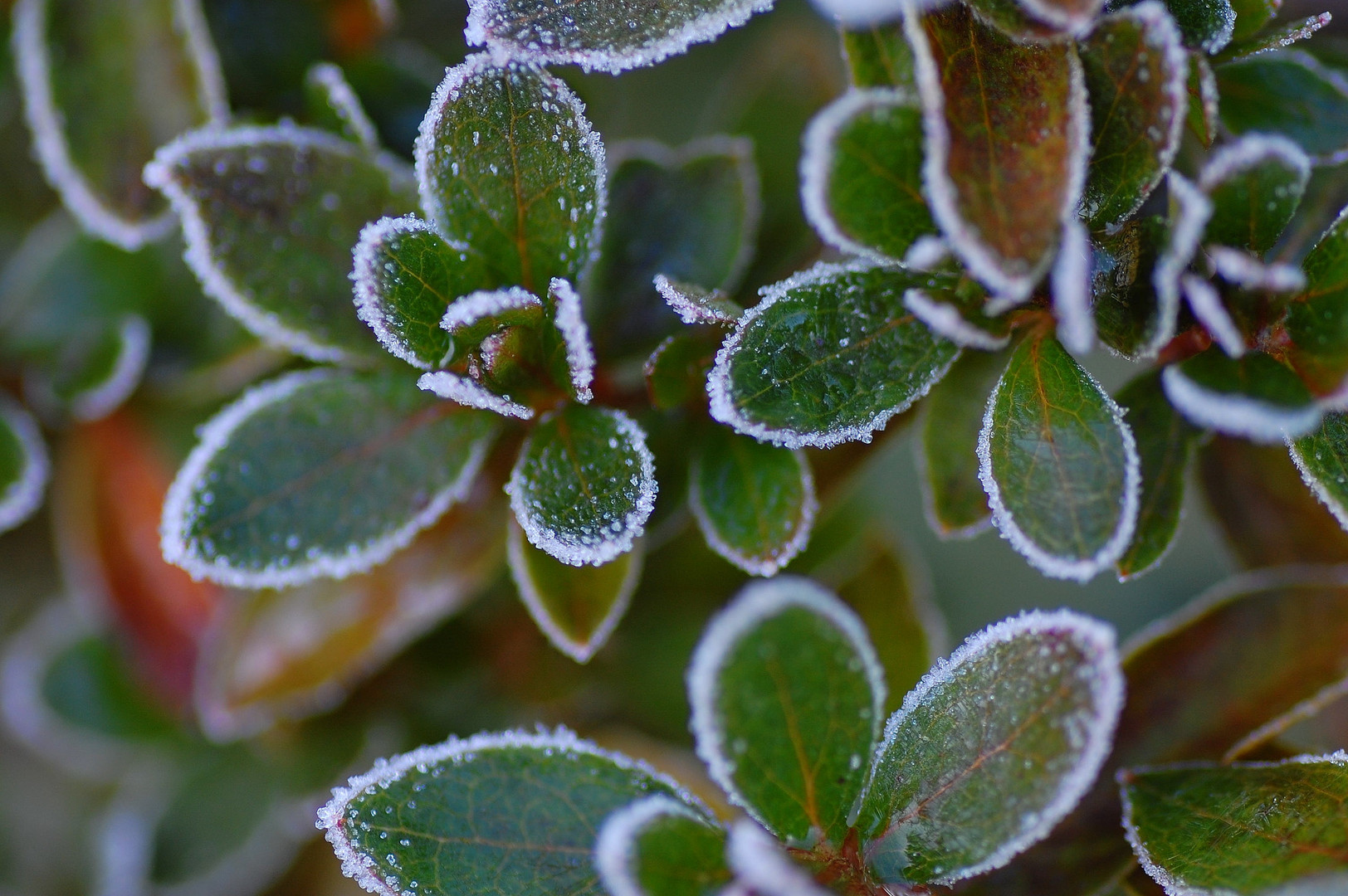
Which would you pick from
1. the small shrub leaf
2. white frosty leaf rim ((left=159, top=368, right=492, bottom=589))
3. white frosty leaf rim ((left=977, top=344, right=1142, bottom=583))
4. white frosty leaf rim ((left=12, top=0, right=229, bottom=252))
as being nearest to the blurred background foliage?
white frosty leaf rim ((left=12, top=0, right=229, bottom=252))

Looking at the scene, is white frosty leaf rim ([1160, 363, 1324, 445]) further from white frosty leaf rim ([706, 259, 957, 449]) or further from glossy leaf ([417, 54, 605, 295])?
glossy leaf ([417, 54, 605, 295])

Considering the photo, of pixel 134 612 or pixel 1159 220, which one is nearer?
pixel 1159 220

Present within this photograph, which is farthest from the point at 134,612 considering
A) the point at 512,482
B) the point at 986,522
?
the point at 986,522

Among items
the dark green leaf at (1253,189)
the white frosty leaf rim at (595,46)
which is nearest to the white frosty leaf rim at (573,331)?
the white frosty leaf rim at (595,46)

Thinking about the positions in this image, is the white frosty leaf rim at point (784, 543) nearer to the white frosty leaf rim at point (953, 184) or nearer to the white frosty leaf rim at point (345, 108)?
the white frosty leaf rim at point (953, 184)

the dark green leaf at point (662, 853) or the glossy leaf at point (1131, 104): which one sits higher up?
the glossy leaf at point (1131, 104)

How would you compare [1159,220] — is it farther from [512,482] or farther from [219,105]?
[219,105]
